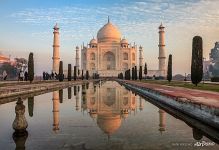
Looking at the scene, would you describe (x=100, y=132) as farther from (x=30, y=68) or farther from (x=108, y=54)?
(x=108, y=54)

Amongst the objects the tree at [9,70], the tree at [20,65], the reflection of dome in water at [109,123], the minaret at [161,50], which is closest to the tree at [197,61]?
the reflection of dome in water at [109,123]

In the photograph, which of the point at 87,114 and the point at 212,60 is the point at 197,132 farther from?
the point at 212,60

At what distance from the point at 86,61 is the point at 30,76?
55464 mm

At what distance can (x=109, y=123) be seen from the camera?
340 inches

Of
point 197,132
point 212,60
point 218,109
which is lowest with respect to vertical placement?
point 197,132

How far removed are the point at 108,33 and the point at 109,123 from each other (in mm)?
77159

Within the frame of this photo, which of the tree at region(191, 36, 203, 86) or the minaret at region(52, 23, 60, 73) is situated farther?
the minaret at region(52, 23, 60, 73)

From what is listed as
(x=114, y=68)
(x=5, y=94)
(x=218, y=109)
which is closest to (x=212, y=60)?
(x=114, y=68)

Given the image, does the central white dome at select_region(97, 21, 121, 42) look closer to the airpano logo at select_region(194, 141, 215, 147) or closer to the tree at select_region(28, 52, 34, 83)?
the tree at select_region(28, 52, 34, 83)

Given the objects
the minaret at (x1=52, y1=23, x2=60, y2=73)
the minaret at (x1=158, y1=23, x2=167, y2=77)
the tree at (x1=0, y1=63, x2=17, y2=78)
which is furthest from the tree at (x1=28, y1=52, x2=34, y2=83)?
the minaret at (x1=158, y1=23, x2=167, y2=77)

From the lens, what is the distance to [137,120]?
30.4ft

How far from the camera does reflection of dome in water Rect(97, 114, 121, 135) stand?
7691 millimetres

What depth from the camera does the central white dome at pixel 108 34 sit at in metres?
84.8

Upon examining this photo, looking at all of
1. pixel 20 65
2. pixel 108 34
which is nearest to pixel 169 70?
pixel 20 65
